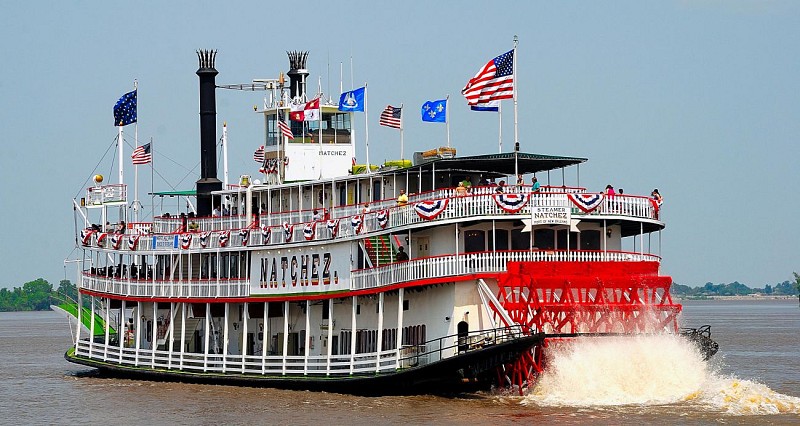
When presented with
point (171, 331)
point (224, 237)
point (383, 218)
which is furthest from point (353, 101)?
point (171, 331)

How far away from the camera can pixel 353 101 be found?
40.1 meters

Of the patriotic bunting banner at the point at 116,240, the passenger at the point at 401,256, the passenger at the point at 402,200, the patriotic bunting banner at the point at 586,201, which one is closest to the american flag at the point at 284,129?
the patriotic bunting banner at the point at 116,240

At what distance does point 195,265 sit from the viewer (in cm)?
4222

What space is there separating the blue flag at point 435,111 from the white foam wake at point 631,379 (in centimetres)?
940

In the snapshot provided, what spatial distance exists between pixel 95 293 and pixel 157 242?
4.24m

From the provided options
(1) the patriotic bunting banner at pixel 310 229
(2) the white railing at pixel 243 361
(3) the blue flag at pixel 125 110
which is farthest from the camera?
(3) the blue flag at pixel 125 110

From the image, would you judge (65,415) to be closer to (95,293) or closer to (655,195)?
(95,293)

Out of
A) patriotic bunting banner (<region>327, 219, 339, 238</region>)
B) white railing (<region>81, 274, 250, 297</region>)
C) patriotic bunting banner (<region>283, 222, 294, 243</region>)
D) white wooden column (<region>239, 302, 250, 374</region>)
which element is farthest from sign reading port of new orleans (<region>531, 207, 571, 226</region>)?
white railing (<region>81, 274, 250, 297</region>)

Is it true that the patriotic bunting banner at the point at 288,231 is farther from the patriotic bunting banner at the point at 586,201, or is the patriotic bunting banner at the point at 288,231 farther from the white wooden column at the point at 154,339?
the patriotic bunting banner at the point at 586,201

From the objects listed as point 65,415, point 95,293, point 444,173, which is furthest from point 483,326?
point 95,293

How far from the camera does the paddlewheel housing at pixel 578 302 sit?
30.9m

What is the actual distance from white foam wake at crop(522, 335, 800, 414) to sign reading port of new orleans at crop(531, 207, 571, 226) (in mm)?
3150

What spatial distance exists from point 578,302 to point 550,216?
219 centimetres

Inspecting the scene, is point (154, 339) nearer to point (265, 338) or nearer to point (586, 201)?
point (265, 338)
